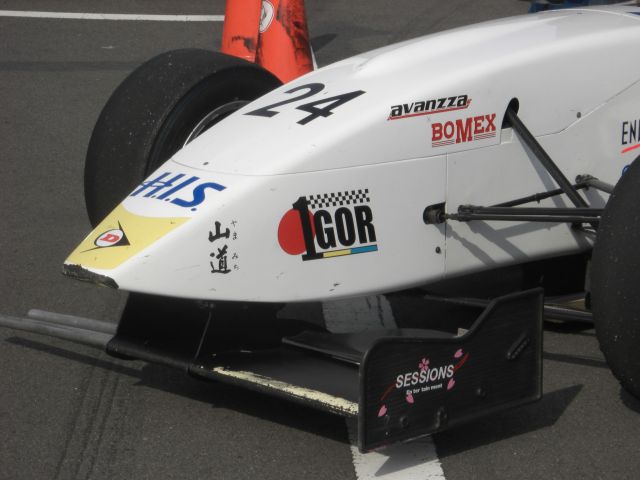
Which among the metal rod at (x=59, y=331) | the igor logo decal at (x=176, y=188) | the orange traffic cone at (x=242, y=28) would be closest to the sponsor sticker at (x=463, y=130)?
the igor logo decal at (x=176, y=188)

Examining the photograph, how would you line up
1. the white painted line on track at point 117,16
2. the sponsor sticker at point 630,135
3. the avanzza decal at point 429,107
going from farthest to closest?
the white painted line on track at point 117,16 < the sponsor sticker at point 630,135 < the avanzza decal at point 429,107

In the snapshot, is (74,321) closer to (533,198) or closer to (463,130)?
(463,130)

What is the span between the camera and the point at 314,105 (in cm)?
438

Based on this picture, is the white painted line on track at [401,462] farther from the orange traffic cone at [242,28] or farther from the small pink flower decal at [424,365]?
the orange traffic cone at [242,28]

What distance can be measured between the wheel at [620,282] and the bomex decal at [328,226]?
79 centimetres

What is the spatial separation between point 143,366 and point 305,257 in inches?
→ 39.0

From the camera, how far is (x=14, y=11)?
1118 cm

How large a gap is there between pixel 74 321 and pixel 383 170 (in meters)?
1.46

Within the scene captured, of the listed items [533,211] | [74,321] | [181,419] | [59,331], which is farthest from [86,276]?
[533,211]

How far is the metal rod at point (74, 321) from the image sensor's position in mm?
4723

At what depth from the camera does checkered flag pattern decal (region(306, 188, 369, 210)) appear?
13.4 feet

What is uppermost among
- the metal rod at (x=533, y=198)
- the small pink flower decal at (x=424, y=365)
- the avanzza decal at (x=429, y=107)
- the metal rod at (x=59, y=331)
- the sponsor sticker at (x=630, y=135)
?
the avanzza decal at (x=429, y=107)

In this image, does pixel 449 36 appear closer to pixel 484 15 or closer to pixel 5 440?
pixel 5 440

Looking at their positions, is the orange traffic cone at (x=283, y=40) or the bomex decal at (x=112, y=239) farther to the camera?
the orange traffic cone at (x=283, y=40)
